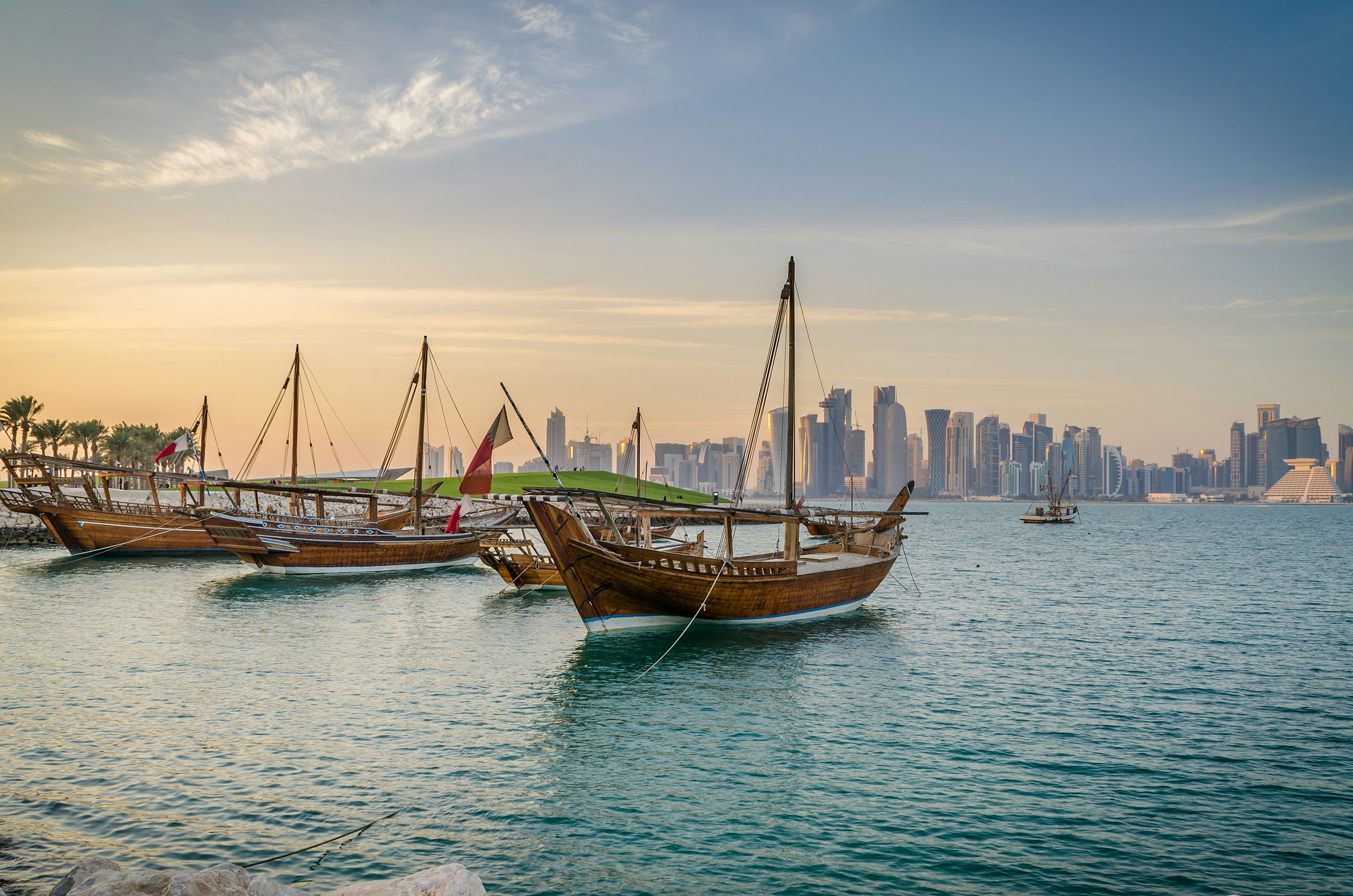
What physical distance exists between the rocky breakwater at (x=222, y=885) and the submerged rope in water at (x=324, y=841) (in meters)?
1.94

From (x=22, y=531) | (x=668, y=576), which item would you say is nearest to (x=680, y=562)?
(x=668, y=576)

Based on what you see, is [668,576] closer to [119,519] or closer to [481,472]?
[481,472]

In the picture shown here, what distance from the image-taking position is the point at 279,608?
34.5 m

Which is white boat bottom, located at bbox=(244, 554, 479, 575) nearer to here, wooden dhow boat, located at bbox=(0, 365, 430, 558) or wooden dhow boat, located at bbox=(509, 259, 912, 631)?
wooden dhow boat, located at bbox=(0, 365, 430, 558)

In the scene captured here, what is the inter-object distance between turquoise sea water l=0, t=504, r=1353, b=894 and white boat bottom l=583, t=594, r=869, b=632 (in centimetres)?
42

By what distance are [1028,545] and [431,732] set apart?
89.4m

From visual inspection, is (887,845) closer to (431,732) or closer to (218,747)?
(431,732)

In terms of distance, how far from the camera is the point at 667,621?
28.7m

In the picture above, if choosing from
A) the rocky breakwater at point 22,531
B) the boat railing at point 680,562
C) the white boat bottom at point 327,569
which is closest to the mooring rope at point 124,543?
the white boat bottom at point 327,569

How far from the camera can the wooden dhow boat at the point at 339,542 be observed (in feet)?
151

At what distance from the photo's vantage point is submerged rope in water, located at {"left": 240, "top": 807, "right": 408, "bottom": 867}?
1058 centimetres

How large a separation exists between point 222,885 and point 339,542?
44.1 metres

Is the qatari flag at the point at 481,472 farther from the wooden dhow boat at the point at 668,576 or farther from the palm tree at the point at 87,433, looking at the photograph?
the palm tree at the point at 87,433

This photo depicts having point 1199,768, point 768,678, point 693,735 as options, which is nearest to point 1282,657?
point 1199,768
